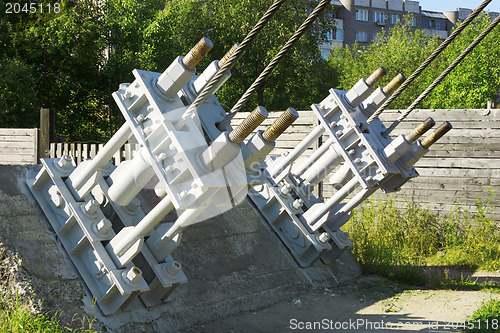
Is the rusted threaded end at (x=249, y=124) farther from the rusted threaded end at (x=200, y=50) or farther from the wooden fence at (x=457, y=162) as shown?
the wooden fence at (x=457, y=162)

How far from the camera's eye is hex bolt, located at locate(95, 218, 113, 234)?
4.45 metres

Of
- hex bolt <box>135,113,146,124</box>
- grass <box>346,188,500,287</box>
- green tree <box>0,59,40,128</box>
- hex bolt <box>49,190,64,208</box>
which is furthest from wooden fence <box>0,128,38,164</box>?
hex bolt <box>135,113,146,124</box>

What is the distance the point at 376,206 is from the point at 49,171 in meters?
5.75

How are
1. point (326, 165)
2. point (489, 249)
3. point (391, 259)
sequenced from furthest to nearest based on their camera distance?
point (489, 249) → point (391, 259) → point (326, 165)

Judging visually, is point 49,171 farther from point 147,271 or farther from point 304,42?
point 304,42

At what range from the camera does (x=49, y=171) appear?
15.5 ft

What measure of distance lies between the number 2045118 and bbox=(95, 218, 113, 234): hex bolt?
15.0 metres

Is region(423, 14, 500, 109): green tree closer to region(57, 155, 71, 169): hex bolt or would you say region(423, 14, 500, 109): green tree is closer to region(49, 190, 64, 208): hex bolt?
region(57, 155, 71, 169): hex bolt

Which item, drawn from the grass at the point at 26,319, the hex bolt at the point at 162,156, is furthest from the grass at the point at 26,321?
the hex bolt at the point at 162,156

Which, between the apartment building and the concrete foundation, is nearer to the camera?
the concrete foundation

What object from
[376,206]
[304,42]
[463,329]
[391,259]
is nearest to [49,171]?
[463,329]

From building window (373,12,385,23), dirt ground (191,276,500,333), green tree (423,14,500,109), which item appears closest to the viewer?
dirt ground (191,276,500,333)

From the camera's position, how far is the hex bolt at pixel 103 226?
14.6 feet

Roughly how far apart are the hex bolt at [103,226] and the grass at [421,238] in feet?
13.0
